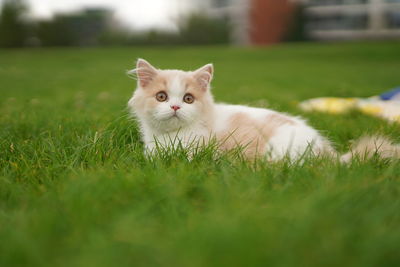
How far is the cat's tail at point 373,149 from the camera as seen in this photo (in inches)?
73.2

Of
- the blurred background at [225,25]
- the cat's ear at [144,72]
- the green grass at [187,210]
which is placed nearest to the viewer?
the green grass at [187,210]

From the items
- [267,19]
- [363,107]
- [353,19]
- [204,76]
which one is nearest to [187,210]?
[204,76]

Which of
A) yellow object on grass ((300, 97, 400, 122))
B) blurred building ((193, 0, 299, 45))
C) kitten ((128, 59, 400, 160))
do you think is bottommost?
yellow object on grass ((300, 97, 400, 122))

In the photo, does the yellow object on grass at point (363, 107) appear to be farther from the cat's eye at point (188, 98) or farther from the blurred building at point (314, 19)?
the blurred building at point (314, 19)

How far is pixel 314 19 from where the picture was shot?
34844mm

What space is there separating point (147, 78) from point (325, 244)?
158 centimetres

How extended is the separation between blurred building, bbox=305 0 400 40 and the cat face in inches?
1221

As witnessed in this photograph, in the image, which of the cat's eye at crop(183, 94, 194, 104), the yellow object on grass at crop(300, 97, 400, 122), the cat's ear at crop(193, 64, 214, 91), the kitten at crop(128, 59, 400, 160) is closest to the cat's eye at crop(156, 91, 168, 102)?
the kitten at crop(128, 59, 400, 160)

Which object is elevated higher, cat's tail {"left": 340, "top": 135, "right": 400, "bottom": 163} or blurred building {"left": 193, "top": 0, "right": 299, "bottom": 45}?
blurred building {"left": 193, "top": 0, "right": 299, "bottom": 45}

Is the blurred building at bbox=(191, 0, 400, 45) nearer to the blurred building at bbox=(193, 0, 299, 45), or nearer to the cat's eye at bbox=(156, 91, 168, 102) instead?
the blurred building at bbox=(193, 0, 299, 45)

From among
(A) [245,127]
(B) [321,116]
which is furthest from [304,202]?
(B) [321,116]

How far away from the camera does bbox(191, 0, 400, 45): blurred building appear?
28938 millimetres

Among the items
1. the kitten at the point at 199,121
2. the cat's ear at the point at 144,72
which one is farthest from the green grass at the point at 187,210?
the cat's ear at the point at 144,72

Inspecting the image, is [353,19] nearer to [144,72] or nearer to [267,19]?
[267,19]
